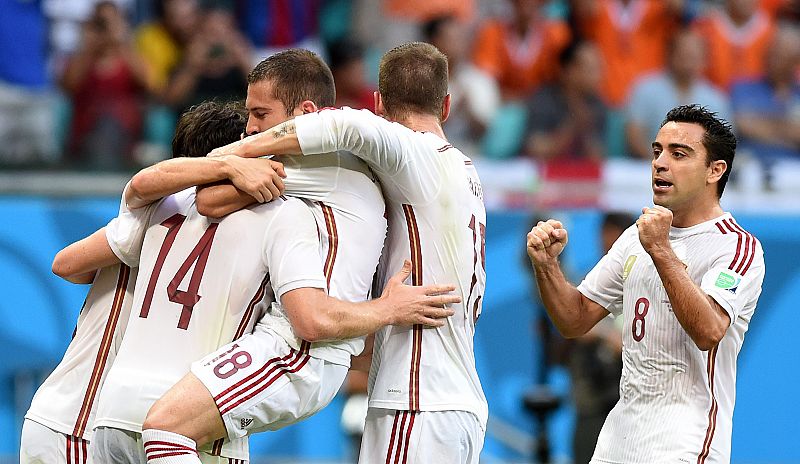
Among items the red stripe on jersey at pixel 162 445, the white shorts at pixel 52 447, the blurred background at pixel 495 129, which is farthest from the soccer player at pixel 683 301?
the blurred background at pixel 495 129

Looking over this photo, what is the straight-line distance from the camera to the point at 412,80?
535cm

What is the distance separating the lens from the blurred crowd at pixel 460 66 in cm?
1102

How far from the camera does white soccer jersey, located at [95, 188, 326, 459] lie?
489 cm

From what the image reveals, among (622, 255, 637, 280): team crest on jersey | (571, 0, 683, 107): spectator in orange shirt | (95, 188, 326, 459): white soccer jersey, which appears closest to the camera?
(95, 188, 326, 459): white soccer jersey

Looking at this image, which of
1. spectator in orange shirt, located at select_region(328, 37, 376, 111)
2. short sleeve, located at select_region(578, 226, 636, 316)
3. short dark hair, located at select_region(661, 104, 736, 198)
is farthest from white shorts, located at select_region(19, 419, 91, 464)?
spectator in orange shirt, located at select_region(328, 37, 376, 111)

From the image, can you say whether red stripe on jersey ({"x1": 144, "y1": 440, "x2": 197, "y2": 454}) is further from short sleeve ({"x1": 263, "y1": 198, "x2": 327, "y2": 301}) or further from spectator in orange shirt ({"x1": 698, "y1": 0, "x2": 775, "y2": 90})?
spectator in orange shirt ({"x1": 698, "y1": 0, "x2": 775, "y2": 90})

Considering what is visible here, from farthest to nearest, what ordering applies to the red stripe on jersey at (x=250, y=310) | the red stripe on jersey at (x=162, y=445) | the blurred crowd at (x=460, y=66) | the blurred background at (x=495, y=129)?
the blurred crowd at (x=460, y=66), the blurred background at (x=495, y=129), the red stripe on jersey at (x=250, y=310), the red stripe on jersey at (x=162, y=445)

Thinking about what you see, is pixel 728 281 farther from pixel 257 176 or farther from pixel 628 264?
pixel 257 176

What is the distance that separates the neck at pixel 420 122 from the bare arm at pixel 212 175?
0.68 meters

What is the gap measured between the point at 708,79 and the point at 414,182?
26.1 ft

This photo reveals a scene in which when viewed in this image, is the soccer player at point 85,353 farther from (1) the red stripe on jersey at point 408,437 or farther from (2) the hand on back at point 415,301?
(1) the red stripe on jersey at point 408,437

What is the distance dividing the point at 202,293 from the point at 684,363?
213 cm

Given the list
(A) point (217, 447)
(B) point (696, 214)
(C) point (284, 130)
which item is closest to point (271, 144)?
(C) point (284, 130)

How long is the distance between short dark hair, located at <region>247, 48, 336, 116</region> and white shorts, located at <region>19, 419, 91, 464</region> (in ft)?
5.80
